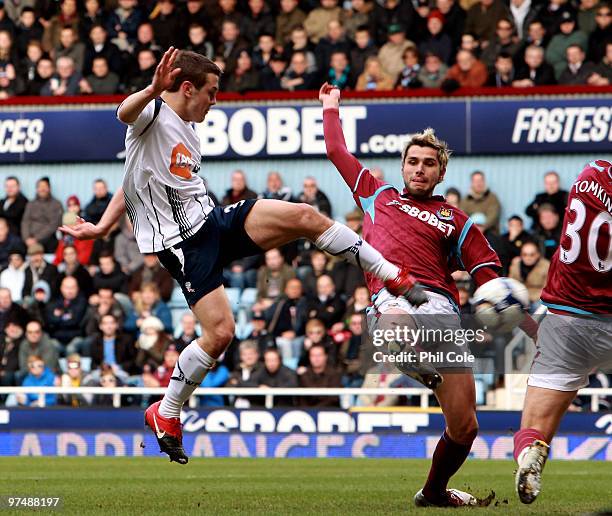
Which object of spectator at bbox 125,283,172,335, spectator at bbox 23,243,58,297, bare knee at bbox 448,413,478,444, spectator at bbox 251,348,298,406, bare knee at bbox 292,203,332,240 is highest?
Answer: bare knee at bbox 292,203,332,240

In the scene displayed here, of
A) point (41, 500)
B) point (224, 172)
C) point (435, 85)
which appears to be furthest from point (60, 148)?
point (41, 500)

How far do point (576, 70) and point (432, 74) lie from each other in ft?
7.01

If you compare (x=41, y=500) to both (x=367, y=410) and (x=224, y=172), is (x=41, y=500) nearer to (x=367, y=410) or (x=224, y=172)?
(x=367, y=410)

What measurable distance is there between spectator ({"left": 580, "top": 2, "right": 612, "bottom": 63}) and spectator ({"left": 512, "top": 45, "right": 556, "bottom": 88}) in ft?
2.08

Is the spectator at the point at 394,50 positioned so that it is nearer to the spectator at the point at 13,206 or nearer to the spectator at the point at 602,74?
the spectator at the point at 602,74

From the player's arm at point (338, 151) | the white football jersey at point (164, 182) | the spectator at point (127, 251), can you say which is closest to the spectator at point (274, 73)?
the spectator at point (127, 251)

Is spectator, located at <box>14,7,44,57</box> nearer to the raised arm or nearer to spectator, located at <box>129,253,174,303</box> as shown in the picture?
spectator, located at <box>129,253,174,303</box>

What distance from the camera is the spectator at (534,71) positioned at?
18.7 meters

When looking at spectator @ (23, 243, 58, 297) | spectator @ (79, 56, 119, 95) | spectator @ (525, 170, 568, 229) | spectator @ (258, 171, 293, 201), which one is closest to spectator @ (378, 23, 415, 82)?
spectator @ (258, 171, 293, 201)

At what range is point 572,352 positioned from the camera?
7.55 m

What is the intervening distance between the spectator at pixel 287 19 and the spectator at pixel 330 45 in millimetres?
915

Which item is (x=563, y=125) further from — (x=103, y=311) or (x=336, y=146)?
(x=336, y=146)

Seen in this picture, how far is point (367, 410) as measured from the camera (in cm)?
1574

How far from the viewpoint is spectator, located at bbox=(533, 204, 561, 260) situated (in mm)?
17516
